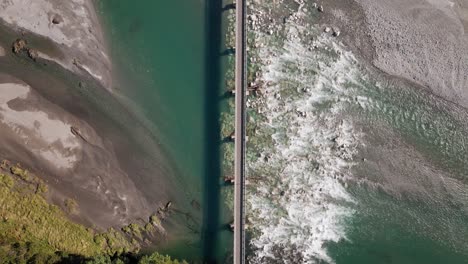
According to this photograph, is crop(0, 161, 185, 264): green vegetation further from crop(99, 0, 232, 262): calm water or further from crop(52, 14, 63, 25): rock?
crop(52, 14, 63, 25): rock

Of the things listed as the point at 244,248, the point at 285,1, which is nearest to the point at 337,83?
the point at 285,1

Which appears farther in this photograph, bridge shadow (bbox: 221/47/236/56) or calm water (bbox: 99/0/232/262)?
bridge shadow (bbox: 221/47/236/56)

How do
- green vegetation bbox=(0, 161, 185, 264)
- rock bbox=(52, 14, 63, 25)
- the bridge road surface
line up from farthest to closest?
rock bbox=(52, 14, 63, 25) → the bridge road surface → green vegetation bbox=(0, 161, 185, 264)

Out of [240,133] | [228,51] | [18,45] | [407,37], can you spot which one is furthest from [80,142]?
[407,37]

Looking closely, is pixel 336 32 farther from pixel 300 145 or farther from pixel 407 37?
pixel 300 145

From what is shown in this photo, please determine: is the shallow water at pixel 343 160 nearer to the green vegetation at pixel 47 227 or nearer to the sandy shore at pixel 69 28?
the green vegetation at pixel 47 227

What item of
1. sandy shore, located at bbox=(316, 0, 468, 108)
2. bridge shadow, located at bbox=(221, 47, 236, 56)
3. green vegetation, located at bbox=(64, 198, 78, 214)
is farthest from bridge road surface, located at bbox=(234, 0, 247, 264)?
green vegetation, located at bbox=(64, 198, 78, 214)

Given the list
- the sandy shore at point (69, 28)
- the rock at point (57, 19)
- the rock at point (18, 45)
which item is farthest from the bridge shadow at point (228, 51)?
the rock at point (18, 45)
